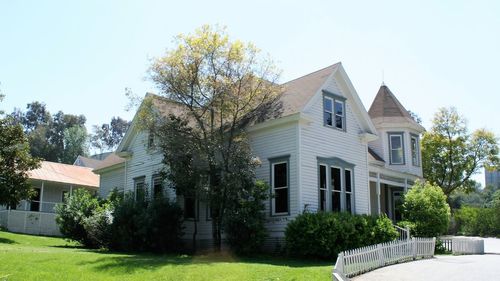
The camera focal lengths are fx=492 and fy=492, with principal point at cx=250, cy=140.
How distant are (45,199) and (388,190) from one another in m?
26.1

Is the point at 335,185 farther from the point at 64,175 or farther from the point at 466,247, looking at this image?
the point at 64,175

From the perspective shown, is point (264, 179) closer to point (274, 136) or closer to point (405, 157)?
point (274, 136)

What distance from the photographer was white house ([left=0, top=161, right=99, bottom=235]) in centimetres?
3247

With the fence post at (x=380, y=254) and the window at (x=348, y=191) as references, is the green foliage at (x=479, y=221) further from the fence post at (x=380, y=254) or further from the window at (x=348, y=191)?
the fence post at (x=380, y=254)

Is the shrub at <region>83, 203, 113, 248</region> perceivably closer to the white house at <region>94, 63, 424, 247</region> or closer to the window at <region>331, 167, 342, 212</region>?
the white house at <region>94, 63, 424, 247</region>

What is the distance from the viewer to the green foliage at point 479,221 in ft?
136

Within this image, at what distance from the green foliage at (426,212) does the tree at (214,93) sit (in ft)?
32.3

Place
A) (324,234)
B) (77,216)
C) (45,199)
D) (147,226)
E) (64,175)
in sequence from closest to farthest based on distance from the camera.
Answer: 1. (324,234)
2. (147,226)
3. (77,216)
4. (45,199)
5. (64,175)

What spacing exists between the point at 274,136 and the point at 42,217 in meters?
20.4

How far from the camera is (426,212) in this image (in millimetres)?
24625

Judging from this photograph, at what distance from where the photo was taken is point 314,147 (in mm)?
20906

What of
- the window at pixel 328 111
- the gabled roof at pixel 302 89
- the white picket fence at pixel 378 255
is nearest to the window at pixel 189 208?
the gabled roof at pixel 302 89

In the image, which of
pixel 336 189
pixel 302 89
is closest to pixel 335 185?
pixel 336 189

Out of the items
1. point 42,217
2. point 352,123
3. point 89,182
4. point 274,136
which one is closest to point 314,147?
point 274,136
